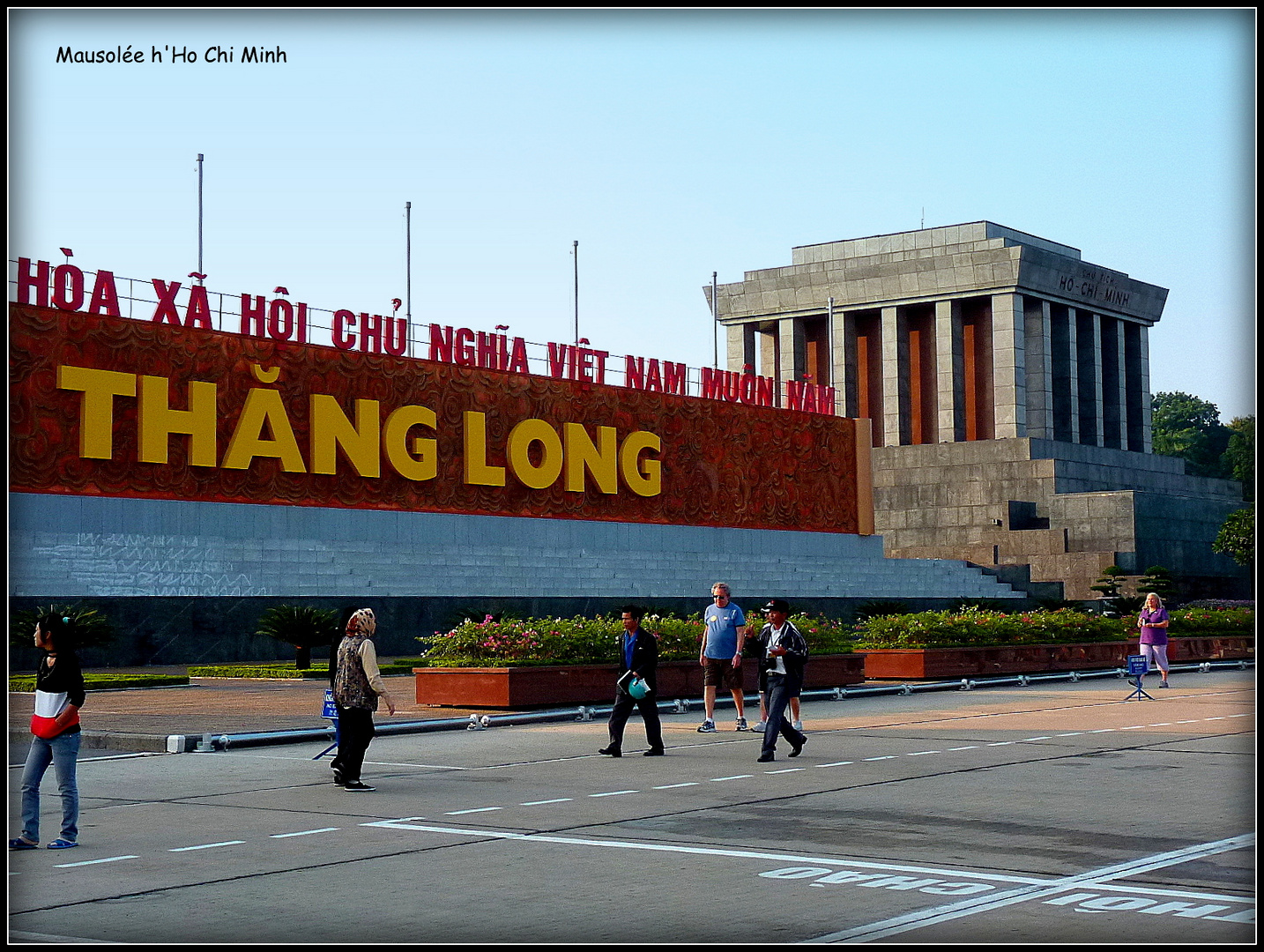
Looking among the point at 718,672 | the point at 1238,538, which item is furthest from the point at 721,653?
the point at 1238,538

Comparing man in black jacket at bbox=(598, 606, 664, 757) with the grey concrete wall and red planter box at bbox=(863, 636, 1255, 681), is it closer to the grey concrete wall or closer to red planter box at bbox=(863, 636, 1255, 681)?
red planter box at bbox=(863, 636, 1255, 681)

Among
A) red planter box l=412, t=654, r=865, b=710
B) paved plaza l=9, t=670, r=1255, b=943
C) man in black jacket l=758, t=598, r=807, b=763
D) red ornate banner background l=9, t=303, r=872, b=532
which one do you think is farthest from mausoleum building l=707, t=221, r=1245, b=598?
paved plaza l=9, t=670, r=1255, b=943

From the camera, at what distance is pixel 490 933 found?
852 centimetres

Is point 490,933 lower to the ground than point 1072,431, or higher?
lower

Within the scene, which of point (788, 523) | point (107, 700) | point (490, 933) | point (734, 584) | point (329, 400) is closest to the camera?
point (490, 933)

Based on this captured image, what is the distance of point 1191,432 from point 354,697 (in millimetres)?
118547

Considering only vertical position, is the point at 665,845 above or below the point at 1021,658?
below

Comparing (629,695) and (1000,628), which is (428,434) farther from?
(629,695)

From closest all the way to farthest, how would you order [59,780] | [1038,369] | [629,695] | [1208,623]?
[59,780]
[629,695]
[1208,623]
[1038,369]

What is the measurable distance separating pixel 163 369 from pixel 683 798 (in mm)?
30568

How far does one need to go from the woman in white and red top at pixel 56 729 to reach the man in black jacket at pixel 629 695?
6977 millimetres

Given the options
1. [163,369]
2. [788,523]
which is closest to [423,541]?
[163,369]

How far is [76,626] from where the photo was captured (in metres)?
33.8

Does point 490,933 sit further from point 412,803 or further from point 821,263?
point 821,263
